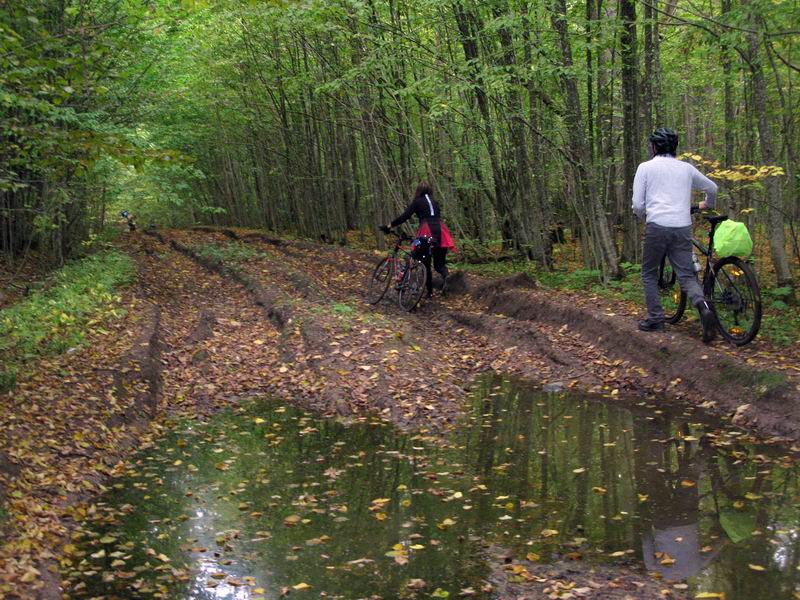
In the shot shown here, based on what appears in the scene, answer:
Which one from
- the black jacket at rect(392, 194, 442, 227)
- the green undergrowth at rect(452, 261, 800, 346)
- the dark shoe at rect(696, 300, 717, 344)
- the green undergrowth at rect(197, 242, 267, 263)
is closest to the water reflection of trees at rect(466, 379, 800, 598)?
the dark shoe at rect(696, 300, 717, 344)

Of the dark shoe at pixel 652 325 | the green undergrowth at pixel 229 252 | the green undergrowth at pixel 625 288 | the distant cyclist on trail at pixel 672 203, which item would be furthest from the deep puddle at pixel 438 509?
the green undergrowth at pixel 229 252

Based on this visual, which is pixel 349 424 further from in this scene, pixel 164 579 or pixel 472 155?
pixel 472 155

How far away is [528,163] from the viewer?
14.7 meters

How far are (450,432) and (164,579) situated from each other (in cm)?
324

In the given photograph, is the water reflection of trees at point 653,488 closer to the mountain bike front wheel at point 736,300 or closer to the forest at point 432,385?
the forest at point 432,385

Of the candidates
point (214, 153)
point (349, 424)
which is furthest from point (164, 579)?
point (214, 153)

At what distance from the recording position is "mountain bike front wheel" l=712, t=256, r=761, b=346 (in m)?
7.43

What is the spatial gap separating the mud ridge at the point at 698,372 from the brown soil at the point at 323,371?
0.05ft

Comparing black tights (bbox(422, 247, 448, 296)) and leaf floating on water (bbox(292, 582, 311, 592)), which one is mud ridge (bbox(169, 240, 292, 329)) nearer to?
black tights (bbox(422, 247, 448, 296))

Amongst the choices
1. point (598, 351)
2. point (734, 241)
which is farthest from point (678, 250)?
point (598, 351)

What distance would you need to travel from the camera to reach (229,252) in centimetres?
2244

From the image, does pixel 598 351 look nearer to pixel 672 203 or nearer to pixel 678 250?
pixel 678 250

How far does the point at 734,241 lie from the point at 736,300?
631mm

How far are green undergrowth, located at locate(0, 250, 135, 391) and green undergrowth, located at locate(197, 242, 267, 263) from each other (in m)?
3.11
